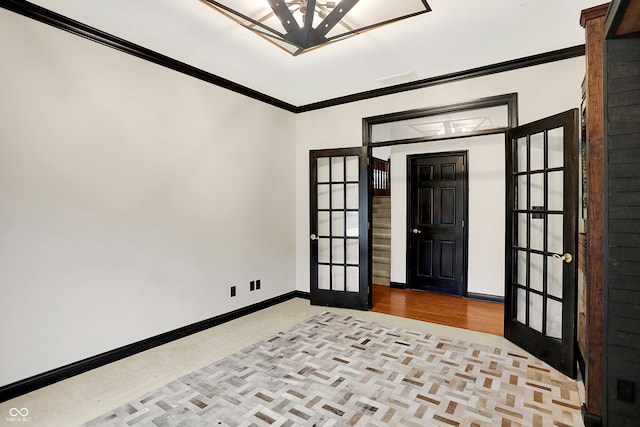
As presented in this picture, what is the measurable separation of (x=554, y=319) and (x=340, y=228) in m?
2.49

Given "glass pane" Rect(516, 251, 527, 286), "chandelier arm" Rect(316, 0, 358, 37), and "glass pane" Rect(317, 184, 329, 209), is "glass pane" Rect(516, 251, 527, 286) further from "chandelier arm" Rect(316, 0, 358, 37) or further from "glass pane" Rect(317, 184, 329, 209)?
"chandelier arm" Rect(316, 0, 358, 37)

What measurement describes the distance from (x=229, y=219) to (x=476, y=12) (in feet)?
10.1

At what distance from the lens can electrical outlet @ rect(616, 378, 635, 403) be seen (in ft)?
5.98

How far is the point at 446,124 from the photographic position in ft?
12.9

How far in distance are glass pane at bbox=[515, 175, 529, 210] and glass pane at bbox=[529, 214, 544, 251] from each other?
0.13 m

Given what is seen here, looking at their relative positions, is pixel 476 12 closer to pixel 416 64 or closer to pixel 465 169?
pixel 416 64

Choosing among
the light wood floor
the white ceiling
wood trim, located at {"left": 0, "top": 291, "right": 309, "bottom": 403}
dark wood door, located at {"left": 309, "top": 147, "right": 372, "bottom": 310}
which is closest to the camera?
wood trim, located at {"left": 0, "top": 291, "right": 309, "bottom": 403}

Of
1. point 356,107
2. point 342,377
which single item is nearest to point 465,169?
point 356,107

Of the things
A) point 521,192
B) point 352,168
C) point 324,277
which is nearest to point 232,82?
point 352,168

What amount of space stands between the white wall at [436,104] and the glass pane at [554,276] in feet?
4.73

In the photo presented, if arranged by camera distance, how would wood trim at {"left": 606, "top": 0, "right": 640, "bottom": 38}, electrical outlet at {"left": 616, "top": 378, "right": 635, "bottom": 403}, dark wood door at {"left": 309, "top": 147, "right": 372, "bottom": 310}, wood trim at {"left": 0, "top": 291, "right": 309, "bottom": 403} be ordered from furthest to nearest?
1. dark wood door at {"left": 309, "top": 147, "right": 372, "bottom": 310}
2. wood trim at {"left": 0, "top": 291, "right": 309, "bottom": 403}
3. electrical outlet at {"left": 616, "top": 378, "right": 635, "bottom": 403}
4. wood trim at {"left": 606, "top": 0, "right": 640, "bottom": 38}

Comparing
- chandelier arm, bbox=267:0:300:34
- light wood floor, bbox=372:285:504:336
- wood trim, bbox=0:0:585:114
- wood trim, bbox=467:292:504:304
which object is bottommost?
light wood floor, bbox=372:285:504:336

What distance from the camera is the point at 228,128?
12.6 ft

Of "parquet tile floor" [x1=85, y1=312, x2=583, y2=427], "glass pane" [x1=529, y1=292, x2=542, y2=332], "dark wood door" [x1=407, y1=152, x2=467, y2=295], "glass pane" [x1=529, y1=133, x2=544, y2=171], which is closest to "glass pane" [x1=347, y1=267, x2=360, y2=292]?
"parquet tile floor" [x1=85, y1=312, x2=583, y2=427]
